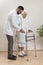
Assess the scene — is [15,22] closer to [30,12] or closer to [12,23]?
[12,23]

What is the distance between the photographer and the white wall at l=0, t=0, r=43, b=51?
5.13 m

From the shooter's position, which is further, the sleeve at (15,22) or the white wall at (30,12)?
the white wall at (30,12)

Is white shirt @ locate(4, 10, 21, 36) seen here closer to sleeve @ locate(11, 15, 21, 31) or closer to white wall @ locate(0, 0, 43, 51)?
sleeve @ locate(11, 15, 21, 31)

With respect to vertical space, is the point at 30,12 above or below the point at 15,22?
above

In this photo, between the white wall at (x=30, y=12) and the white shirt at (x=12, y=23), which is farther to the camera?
the white wall at (x=30, y=12)

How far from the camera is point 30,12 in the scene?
5.21m

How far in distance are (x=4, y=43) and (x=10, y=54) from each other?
97cm

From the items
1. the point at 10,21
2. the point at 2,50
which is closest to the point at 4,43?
the point at 2,50

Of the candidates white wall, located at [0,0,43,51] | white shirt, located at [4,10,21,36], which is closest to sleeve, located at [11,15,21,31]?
white shirt, located at [4,10,21,36]

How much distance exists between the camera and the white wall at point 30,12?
5.13 meters

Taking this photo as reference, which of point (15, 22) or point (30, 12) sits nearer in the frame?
point (15, 22)

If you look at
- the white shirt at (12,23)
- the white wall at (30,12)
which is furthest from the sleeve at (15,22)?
the white wall at (30,12)

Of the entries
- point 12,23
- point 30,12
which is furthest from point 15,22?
point 30,12

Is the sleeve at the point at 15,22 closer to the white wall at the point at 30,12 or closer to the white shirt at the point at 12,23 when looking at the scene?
the white shirt at the point at 12,23
